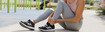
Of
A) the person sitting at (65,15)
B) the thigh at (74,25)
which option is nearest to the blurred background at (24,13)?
the person sitting at (65,15)

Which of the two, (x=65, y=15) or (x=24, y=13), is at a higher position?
(x=65, y=15)

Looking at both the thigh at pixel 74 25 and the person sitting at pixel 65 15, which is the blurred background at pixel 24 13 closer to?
the person sitting at pixel 65 15

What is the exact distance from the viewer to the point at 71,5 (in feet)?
8.74

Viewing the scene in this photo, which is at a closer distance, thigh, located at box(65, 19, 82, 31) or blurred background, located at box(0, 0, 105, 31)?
thigh, located at box(65, 19, 82, 31)

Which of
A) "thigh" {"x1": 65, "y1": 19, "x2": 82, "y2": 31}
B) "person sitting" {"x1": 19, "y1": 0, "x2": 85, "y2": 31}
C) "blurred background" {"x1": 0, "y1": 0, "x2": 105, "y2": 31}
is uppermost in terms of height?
"person sitting" {"x1": 19, "y1": 0, "x2": 85, "y2": 31}

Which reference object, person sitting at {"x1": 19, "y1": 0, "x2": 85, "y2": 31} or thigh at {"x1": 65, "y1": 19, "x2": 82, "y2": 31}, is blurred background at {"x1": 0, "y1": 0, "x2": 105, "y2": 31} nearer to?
person sitting at {"x1": 19, "y1": 0, "x2": 85, "y2": 31}

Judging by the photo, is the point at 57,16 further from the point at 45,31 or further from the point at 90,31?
the point at 90,31

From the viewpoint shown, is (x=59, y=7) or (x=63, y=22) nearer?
(x=59, y=7)

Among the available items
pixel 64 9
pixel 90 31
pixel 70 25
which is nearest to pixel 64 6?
pixel 64 9

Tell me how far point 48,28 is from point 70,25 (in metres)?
0.39

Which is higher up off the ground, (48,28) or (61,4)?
(61,4)

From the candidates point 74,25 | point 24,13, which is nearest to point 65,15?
point 74,25

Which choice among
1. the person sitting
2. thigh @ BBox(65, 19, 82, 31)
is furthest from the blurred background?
thigh @ BBox(65, 19, 82, 31)

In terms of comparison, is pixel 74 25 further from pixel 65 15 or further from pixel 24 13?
pixel 24 13
